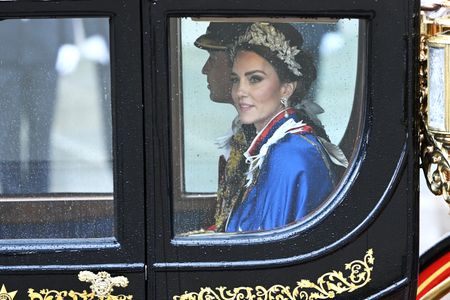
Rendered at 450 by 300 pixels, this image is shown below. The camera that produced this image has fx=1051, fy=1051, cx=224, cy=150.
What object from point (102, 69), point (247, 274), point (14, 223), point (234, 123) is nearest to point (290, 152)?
point (234, 123)

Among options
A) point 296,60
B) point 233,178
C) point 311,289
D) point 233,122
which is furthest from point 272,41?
point 311,289

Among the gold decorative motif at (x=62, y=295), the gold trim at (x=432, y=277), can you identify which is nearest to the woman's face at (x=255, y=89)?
the gold decorative motif at (x=62, y=295)

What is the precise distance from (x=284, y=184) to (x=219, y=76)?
0.90 feet

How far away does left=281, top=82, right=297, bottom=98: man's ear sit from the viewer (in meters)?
2.24

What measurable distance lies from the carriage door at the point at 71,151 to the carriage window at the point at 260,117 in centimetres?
10

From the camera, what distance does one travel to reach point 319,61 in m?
2.23

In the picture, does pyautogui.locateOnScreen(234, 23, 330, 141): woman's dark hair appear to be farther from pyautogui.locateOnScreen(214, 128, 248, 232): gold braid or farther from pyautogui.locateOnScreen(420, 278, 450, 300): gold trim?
pyautogui.locateOnScreen(420, 278, 450, 300): gold trim

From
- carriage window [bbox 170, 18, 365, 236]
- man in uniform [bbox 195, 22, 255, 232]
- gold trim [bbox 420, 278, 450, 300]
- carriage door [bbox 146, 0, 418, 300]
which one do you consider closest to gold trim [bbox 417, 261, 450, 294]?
gold trim [bbox 420, 278, 450, 300]

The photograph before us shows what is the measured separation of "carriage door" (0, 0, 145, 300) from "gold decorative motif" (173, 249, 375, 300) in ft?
0.52

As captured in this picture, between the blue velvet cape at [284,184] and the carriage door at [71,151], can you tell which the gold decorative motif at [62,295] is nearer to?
the carriage door at [71,151]

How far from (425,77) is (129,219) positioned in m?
0.71

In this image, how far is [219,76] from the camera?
223cm

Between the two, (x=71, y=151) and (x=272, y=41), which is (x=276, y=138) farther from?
(x=71, y=151)

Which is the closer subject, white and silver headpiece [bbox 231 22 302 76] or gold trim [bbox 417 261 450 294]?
white and silver headpiece [bbox 231 22 302 76]
